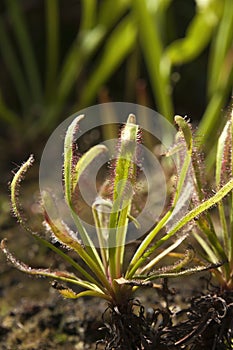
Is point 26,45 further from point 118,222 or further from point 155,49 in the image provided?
point 118,222

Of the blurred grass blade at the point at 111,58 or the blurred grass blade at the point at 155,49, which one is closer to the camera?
the blurred grass blade at the point at 155,49

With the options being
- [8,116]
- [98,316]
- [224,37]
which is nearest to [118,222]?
[98,316]

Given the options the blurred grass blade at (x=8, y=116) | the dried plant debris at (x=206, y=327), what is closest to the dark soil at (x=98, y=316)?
the dried plant debris at (x=206, y=327)

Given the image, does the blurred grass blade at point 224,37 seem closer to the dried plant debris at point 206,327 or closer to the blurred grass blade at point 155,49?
the blurred grass blade at point 155,49

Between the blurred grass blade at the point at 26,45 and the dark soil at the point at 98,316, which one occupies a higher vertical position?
the blurred grass blade at the point at 26,45

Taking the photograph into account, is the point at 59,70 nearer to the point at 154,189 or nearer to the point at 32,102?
the point at 32,102

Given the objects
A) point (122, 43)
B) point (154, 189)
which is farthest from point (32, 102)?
point (154, 189)

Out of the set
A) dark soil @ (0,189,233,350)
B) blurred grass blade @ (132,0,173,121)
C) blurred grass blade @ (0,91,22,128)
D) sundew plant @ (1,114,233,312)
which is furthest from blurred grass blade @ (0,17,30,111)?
sundew plant @ (1,114,233,312)
